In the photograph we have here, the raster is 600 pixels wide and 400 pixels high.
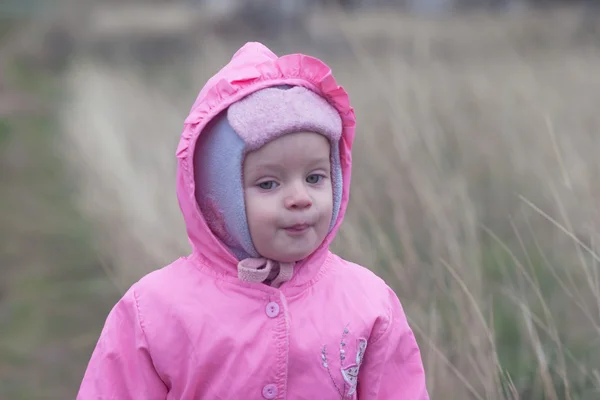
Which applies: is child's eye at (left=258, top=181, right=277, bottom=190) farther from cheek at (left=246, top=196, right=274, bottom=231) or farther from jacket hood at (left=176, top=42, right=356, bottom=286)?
jacket hood at (left=176, top=42, right=356, bottom=286)

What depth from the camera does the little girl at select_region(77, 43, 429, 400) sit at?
6.67ft

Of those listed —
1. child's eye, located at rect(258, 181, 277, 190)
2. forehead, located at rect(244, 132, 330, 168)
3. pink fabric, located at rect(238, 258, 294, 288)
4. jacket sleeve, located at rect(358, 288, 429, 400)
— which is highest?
forehead, located at rect(244, 132, 330, 168)

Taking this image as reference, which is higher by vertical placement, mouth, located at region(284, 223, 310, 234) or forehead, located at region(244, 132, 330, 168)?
forehead, located at region(244, 132, 330, 168)

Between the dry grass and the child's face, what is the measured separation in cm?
74

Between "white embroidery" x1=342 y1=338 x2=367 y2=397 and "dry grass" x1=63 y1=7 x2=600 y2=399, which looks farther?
"dry grass" x1=63 y1=7 x2=600 y2=399

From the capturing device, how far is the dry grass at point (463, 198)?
2.84 m

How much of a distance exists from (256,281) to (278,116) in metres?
0.41

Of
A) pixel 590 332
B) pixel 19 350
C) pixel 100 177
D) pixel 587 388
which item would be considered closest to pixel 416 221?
pixel 590 332

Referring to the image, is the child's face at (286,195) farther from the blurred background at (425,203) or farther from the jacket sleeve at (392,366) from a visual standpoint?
the blurred background at (425,203)

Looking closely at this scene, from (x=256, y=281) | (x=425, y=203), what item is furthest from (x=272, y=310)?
(x=425, y=203)

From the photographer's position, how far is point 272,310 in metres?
2.09

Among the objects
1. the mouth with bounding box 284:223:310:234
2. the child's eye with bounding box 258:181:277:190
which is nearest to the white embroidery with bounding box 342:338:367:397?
the mouth with bounding box 284:223:310:234

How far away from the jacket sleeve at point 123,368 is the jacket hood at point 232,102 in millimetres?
241

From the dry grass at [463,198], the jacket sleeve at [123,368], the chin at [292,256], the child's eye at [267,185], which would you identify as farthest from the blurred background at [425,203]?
the jacket sleeve at [123,368]
